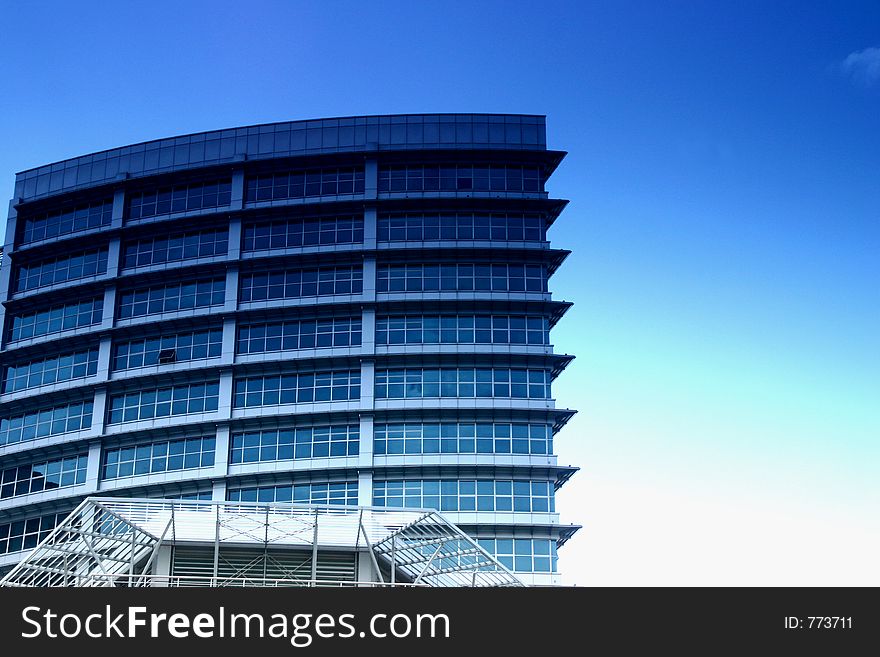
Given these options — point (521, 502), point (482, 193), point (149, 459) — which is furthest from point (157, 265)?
point (521, 502)

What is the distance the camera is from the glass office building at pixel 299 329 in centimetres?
6619

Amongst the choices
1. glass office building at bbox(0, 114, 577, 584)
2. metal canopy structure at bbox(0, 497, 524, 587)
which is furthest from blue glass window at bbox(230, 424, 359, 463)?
metal canopy structure at bbox(0, 497, 524, 587)

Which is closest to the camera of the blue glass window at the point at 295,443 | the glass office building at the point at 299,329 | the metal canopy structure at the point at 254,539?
the metal canopy structure at the point at 254,539

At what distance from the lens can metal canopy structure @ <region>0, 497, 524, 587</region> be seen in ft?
152

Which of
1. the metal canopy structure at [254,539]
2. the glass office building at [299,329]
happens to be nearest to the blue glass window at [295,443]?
the glass office building at [299,329]

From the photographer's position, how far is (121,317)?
7300 cm

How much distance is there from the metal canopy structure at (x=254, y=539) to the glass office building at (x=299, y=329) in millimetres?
10987

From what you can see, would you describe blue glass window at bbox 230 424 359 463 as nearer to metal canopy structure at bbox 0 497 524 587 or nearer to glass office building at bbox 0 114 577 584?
glass office building at bbox 0 114 577 584

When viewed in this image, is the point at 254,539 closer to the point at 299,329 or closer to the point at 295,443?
the point at 295,443

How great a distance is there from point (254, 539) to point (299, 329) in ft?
69.9

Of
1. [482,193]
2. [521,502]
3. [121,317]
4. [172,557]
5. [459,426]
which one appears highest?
[482,193]

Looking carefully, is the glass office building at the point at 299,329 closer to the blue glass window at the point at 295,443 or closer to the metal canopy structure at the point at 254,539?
the blue glass window at the point at 295,443

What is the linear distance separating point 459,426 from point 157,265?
24.5 m
